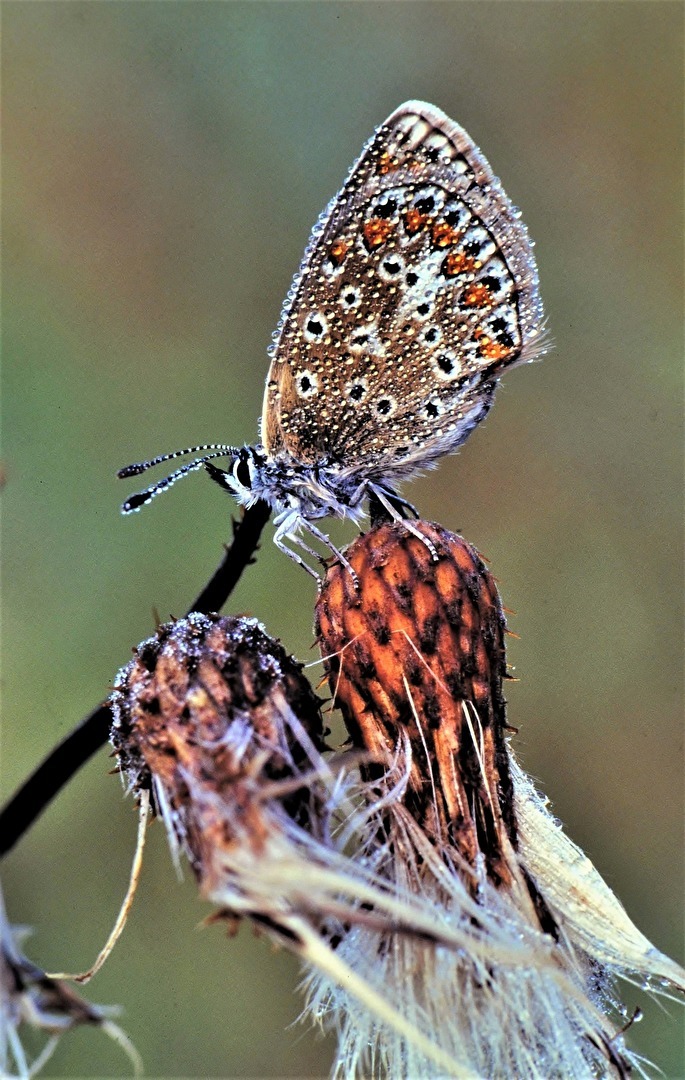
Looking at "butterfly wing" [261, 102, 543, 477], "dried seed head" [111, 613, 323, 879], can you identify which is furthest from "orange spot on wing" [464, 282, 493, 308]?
"dried seed head" [111, 613, 323, 879]

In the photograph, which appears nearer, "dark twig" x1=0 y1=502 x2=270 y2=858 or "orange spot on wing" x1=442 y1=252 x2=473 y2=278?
"dark twig" x1=0 y1=502 x2=270 y2=858

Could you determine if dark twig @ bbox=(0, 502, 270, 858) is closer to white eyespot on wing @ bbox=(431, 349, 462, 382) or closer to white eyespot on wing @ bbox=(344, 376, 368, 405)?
white eyespot on wing @ bbox=(344, 376, 368, 405)

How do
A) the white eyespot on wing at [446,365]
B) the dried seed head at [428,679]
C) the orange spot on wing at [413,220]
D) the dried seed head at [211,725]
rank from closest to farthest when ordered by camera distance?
the dried seed head at [211,725], the dried seed head at [428,679], the orange spot on wing at [413,220], the white eyespot on wing at [446,365]

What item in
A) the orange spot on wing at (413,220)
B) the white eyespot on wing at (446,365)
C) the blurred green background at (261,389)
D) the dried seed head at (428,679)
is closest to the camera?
the dried seed head at (428,679)

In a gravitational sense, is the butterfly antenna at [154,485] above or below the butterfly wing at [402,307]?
below

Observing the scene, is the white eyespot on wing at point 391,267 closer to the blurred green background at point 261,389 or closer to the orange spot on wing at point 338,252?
the orange spot on wing at point 338,252

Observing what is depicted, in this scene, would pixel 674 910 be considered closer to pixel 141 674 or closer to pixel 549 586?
pixel 549 586

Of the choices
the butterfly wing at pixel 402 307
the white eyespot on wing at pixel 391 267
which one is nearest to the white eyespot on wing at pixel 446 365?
the butterfly wing at pixel 402 307

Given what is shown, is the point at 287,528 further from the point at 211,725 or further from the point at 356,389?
the point at 211,725
